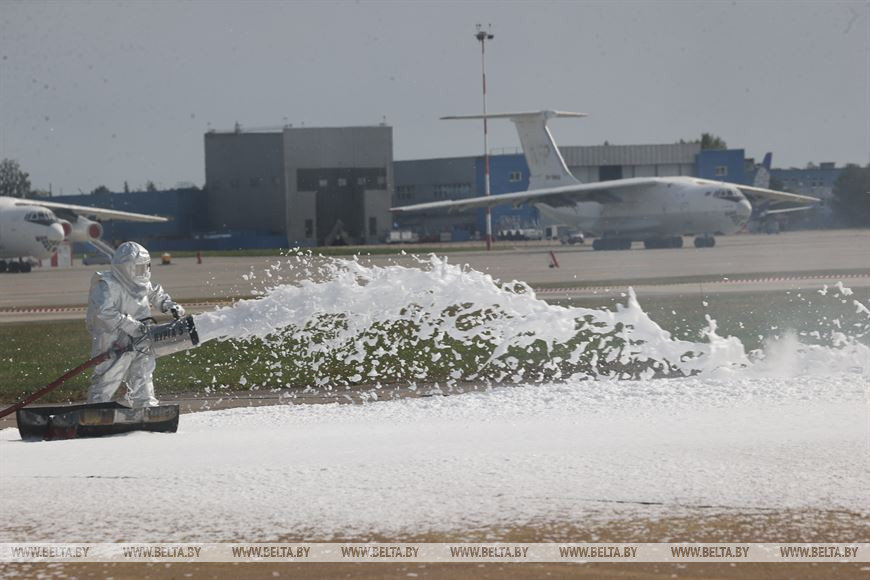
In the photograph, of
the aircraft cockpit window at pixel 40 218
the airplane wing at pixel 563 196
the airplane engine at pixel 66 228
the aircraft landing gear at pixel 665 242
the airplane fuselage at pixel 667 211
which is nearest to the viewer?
the aircraft cockpit window at pixel 40 218

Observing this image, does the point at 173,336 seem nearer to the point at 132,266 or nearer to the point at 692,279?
the point at 132,266

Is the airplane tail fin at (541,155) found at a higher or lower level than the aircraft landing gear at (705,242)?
higher

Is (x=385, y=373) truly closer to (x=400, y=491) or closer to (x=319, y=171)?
(x=400, y=491)

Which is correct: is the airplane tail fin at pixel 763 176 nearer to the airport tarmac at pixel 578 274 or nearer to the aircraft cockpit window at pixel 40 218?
the airport tarmac at pixel 578 274

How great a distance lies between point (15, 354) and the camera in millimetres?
15344

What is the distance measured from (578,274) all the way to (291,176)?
8.74 meters

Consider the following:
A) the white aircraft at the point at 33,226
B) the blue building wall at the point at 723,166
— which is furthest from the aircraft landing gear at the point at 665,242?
the white aircraft at the point at 33,226

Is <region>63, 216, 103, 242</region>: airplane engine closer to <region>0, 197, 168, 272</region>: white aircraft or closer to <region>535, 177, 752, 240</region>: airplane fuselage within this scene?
<region>0, 197, 168, 272</region>: white aircraft

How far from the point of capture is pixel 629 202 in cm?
4666

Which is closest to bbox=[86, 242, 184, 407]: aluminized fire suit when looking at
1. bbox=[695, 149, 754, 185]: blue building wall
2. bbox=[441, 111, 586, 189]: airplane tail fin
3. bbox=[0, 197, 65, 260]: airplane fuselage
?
bbox=[0, 197, 65, 260]: airplane fuselage

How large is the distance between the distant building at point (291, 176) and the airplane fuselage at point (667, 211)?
679 inches

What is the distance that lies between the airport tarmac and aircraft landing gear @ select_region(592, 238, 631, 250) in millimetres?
3933

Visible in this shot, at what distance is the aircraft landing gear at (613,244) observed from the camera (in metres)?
48.2

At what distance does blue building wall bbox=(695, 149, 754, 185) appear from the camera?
52906mm
